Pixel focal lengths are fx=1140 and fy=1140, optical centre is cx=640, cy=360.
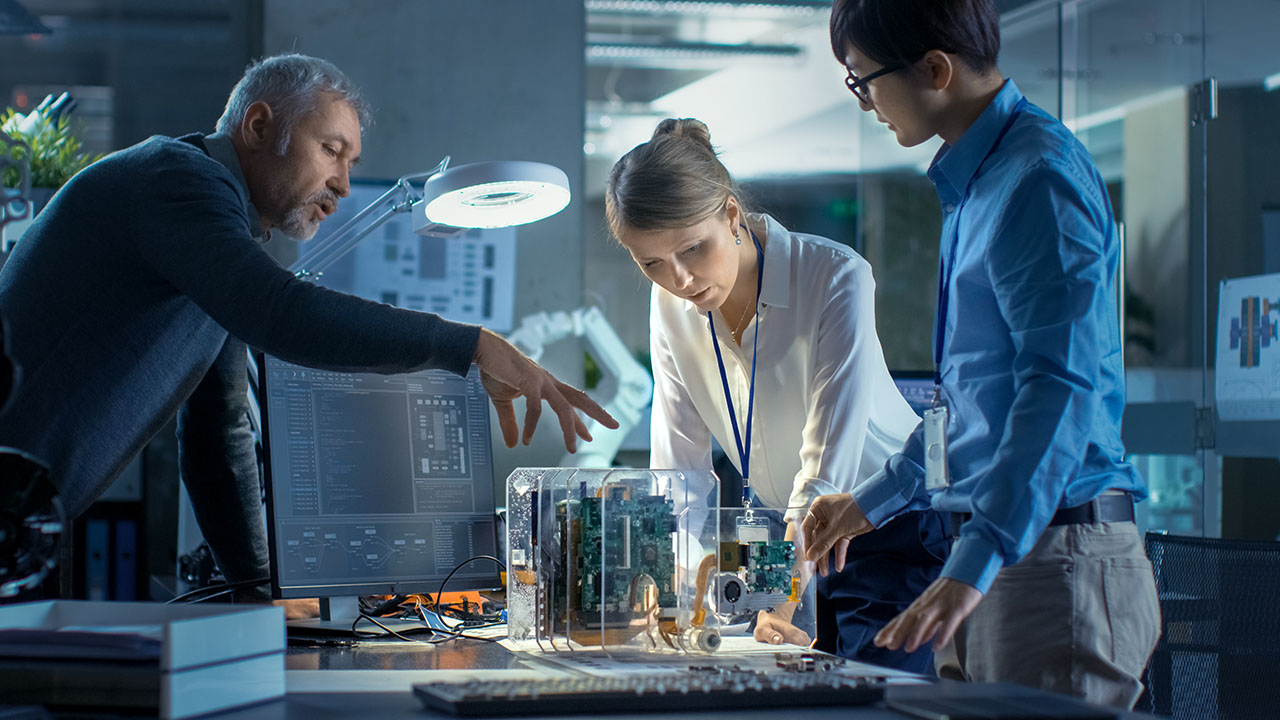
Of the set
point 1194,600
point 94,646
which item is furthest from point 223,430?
point 1194,600

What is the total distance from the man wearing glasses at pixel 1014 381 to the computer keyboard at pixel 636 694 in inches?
2.7

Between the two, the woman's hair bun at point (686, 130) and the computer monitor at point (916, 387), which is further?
the computer monitor at point (916, 387)

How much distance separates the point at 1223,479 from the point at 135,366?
3.29 m

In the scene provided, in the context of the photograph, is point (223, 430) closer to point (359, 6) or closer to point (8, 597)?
point (8, 597)

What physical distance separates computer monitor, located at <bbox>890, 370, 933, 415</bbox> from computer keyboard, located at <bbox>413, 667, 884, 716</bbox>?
66.1 inches

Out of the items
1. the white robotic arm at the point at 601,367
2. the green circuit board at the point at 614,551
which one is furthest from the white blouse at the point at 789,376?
the white robotic arm at the point at 601,367

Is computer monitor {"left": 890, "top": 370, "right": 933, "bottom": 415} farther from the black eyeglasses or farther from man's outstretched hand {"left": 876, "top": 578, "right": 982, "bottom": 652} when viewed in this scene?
man's outstretched hand {"left": 876, "top": 578, "right": 982, "bottom": 652}

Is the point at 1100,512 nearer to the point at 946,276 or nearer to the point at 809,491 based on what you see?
the point at 946,276

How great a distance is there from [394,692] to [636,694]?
0.87ft

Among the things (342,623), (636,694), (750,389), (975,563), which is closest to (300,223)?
(342,623)

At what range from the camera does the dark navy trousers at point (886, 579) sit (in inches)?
65.8

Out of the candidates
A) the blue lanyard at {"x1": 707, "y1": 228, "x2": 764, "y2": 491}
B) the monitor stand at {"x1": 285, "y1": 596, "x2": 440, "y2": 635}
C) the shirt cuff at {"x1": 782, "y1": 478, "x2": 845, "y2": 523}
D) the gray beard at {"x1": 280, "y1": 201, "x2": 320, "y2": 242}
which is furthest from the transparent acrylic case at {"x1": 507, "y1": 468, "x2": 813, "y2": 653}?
the gray beard at {"x1": 280, "y1": 201, "x2": 320, "y2": 242}

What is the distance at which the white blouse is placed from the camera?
1.78 metres

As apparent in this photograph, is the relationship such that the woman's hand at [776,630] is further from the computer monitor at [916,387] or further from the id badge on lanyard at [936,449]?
the computer monitor at [916,387]
